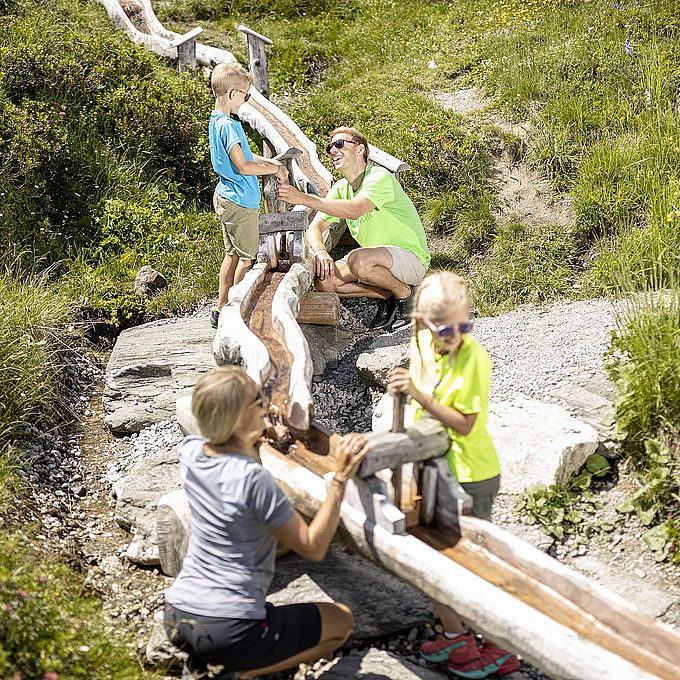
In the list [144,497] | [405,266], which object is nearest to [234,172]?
[405,266]

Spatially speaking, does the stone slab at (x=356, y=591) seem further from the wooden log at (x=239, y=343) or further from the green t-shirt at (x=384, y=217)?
the green t-shirt at (x=384, y=217)

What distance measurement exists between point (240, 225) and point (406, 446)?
10.9 ft

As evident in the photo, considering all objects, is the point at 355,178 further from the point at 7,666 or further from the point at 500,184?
the point at 7,666

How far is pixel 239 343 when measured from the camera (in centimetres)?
518

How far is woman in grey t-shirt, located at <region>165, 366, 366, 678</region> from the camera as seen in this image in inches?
133

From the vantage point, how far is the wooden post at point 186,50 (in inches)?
451

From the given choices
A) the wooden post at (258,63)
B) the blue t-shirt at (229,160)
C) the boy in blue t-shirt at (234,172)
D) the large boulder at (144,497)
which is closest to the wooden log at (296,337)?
the boy in blue t-shirt at (234,172)

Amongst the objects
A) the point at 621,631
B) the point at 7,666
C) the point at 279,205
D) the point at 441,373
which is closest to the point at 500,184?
the point at 279,205

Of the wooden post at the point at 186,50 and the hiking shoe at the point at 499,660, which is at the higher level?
the wooden post at the point at 186,50

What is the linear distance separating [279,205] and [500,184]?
3.28 meters

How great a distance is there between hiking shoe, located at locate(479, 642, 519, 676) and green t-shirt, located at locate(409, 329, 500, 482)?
0.87 metres

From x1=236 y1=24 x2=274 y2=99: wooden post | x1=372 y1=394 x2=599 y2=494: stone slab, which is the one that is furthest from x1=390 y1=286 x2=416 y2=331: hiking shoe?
x1=236 y1=24 x2=274 y2=99: wooden post

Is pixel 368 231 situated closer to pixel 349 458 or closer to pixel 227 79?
pixel 227 79

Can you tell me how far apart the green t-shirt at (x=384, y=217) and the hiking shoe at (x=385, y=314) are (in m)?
0.46
